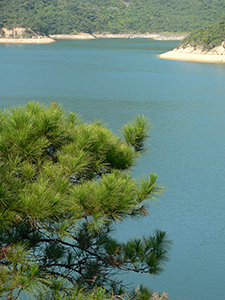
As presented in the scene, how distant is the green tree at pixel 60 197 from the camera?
7.20 ft

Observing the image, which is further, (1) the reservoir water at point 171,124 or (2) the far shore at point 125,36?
(2) the far shore at point 125,36

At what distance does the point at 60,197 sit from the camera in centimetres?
228

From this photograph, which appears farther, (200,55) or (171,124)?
(200,55)

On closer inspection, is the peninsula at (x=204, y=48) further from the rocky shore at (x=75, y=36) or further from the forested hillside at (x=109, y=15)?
the rocky shore at (x=75, y=36)

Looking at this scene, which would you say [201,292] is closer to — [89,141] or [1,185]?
[89,141]

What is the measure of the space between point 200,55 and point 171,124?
20408 millimetres

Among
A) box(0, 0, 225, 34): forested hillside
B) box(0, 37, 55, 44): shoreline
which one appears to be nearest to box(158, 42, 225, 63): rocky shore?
box(0, 37, 55, 44): shoreline

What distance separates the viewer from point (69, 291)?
2533mm

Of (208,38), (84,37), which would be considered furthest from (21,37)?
(208,38)

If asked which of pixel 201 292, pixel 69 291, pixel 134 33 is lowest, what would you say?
pixel 201 292

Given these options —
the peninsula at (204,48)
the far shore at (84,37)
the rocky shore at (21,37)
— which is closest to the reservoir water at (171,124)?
the peninsula at (204,48)

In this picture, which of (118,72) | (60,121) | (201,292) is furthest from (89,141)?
(118,72)

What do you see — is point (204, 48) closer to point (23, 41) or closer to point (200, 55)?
point (200, 55)

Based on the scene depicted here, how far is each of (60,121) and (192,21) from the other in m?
66.9
